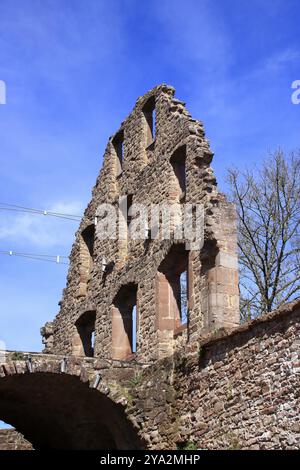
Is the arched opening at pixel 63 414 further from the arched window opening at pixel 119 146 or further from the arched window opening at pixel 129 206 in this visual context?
the arched window opening at pixel 119 146

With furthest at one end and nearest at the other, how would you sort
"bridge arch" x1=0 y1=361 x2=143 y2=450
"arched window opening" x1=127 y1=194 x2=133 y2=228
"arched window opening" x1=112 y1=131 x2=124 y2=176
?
"arched window opening" x1=112 y1=131 x2=124 y2=176, "arched window opening" x1=127 y1=194 x2=133 y2=228, "bridge arch" x1=0 y1=361 x2=143 y2=450

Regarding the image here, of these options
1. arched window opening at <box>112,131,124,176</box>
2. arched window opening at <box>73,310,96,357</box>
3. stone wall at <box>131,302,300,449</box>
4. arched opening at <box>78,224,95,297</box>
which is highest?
arched window opening at <box>112,131,124,176</box>

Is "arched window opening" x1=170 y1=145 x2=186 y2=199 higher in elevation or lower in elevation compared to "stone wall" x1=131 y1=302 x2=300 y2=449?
higher

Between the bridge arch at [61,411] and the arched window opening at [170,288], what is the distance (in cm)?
215

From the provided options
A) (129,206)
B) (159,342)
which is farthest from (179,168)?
(159,342)

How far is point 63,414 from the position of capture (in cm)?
1594

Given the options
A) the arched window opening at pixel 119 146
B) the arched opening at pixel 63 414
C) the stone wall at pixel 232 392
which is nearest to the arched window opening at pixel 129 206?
the arched window opening at pixel 119 146

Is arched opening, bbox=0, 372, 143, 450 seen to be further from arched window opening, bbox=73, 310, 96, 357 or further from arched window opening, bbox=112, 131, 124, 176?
arched window opening, bbox=112, 131, 124, 176

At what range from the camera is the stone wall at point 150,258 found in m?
14.2

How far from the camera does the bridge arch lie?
13.9 m

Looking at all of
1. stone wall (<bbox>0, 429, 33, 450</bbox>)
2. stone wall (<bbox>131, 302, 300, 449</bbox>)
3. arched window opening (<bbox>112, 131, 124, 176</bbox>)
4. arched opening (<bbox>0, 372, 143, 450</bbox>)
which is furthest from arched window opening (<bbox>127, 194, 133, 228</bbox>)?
stone wall (<bbox>0, 429, 33, 450</bbox>)

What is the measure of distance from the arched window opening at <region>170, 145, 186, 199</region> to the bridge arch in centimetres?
483
